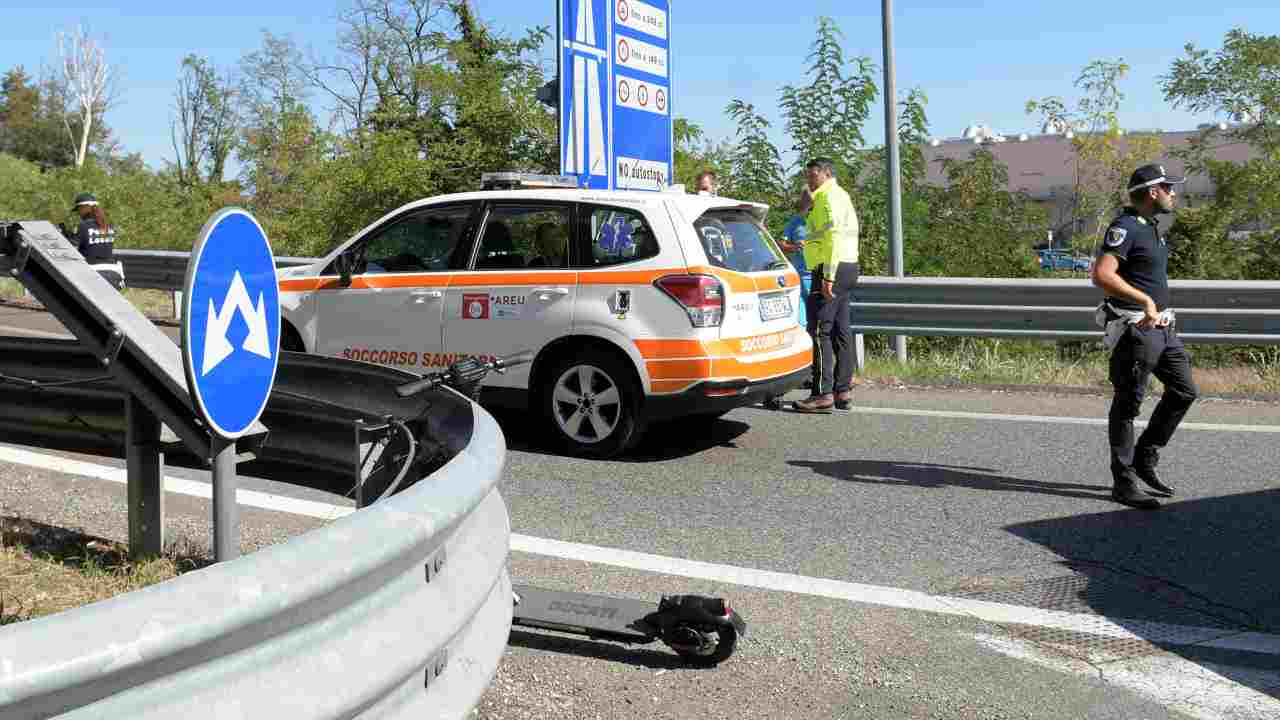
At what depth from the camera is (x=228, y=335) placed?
3324 millimetres

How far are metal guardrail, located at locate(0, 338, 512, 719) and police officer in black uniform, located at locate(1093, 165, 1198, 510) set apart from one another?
4510 millimetres

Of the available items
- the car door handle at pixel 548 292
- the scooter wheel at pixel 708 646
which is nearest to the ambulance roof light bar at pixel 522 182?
the car door handle at pixel 548 292

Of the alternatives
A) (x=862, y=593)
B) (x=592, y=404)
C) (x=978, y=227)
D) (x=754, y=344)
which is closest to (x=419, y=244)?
(x=592, y=404)

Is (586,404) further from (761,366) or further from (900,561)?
(900,561)

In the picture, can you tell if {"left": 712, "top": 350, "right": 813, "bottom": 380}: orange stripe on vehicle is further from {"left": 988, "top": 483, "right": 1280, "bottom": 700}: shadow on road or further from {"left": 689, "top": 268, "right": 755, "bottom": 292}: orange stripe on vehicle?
{"left": 988, "top": 483, "right": 1280, "bottom": 700}: shadow on road

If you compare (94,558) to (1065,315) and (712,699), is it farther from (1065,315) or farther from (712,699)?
(1065,315)

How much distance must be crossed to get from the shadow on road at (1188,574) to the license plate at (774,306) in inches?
104

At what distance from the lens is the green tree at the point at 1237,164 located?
60.4ft

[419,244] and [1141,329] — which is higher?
[419,244]

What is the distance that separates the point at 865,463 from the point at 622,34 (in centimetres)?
770

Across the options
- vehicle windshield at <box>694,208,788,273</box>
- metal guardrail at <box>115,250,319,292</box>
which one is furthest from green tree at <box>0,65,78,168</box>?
vehicle windshield at <box>694,208,788,273</box>

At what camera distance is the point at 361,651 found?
7.15ft

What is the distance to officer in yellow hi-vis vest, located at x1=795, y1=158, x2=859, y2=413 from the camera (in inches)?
403

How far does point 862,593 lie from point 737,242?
372cm
